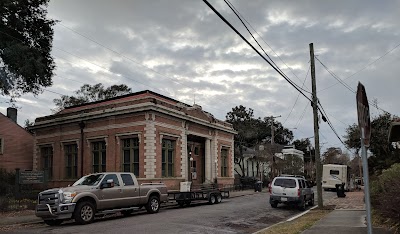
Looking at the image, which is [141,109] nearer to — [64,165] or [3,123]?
[64,165]

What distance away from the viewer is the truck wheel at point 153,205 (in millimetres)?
20366

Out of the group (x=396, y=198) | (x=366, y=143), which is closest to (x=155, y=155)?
(x=396, y=198)

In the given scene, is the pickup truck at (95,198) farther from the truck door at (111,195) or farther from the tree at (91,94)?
the tree at (91,94)

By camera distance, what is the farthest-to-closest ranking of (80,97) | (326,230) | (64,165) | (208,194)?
(80,97), (64,165), (208,194), (326,230)

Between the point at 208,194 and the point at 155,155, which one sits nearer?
the point at 208,194

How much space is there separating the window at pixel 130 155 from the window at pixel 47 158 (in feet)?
32.3

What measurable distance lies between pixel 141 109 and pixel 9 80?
30.8 feet

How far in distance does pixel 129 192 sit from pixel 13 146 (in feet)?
81.0

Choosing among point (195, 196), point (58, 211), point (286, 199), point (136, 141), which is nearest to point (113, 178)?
point (58, 211)

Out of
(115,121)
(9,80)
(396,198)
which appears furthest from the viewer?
(115,121)

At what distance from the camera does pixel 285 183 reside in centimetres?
2411

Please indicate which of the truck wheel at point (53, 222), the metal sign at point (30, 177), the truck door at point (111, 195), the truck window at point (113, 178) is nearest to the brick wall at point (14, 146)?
the metal sign at point (30, 177)

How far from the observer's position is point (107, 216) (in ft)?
64.4

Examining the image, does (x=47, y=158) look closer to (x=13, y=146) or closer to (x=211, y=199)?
(x=13, y=146)
